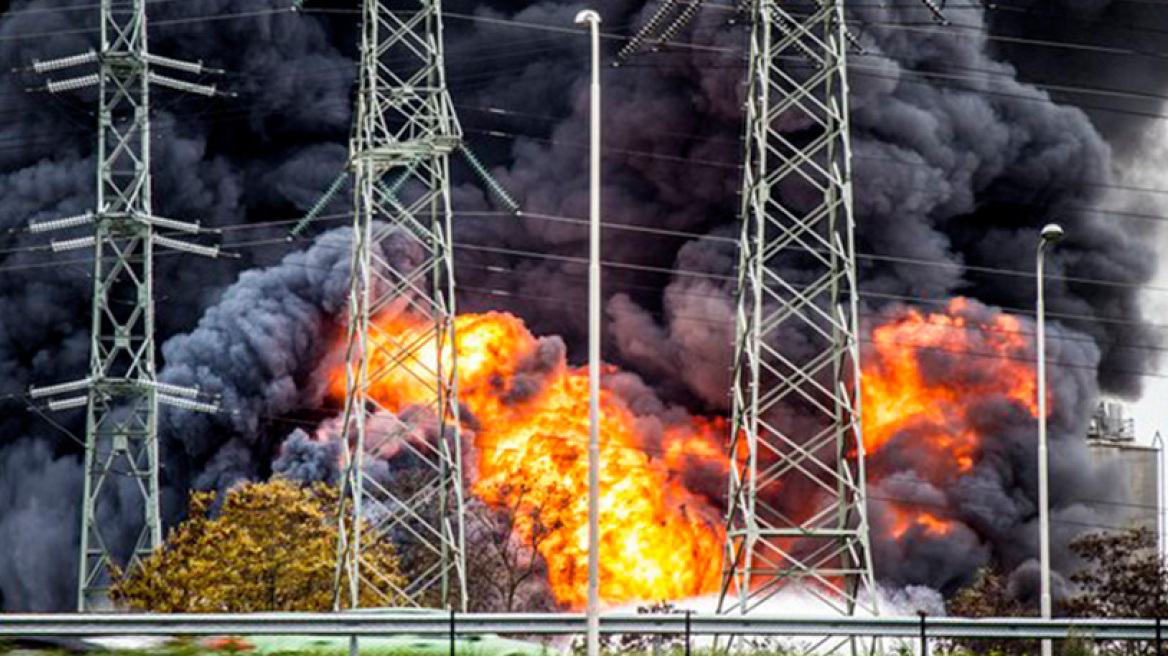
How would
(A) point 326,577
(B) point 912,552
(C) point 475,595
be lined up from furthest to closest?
(B) point 912,552 → (C) point 475,595 → (A) point 326,577

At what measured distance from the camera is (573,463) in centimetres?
13475

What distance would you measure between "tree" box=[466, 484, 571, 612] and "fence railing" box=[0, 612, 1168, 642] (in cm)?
7201

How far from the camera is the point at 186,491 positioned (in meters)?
138

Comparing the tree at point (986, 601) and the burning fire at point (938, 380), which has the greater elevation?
the burning fire at point (938, 380)

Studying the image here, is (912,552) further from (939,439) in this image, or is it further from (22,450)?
(22,450)

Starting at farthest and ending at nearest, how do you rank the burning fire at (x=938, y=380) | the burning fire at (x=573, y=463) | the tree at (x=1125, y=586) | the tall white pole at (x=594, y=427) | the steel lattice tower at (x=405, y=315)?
the burning fire at (x=938, y=380)
the burning fire at (x=573, y=463)
the tree at (x=1125, y=586)
the steel lattice tower at (x=405, y=315)
the tall white pole at (x=594, y=427)

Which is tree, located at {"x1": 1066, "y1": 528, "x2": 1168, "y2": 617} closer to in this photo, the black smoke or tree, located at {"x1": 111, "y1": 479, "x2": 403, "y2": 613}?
the black smoke

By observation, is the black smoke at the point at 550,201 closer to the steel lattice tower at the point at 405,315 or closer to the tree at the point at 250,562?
the steel lattice tower at the point at 405,315

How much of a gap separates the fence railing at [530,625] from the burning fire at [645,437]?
82.9m

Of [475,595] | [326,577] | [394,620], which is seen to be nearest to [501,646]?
[394,620]

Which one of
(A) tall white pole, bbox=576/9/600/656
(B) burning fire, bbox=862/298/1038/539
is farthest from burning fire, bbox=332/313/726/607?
(A) tall white pole, bbox=576/9/600/656

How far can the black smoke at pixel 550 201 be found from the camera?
13650 cm

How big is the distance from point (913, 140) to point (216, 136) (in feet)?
179

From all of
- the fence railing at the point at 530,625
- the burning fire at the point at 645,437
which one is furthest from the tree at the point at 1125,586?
the fence railing at the point at 530,625
